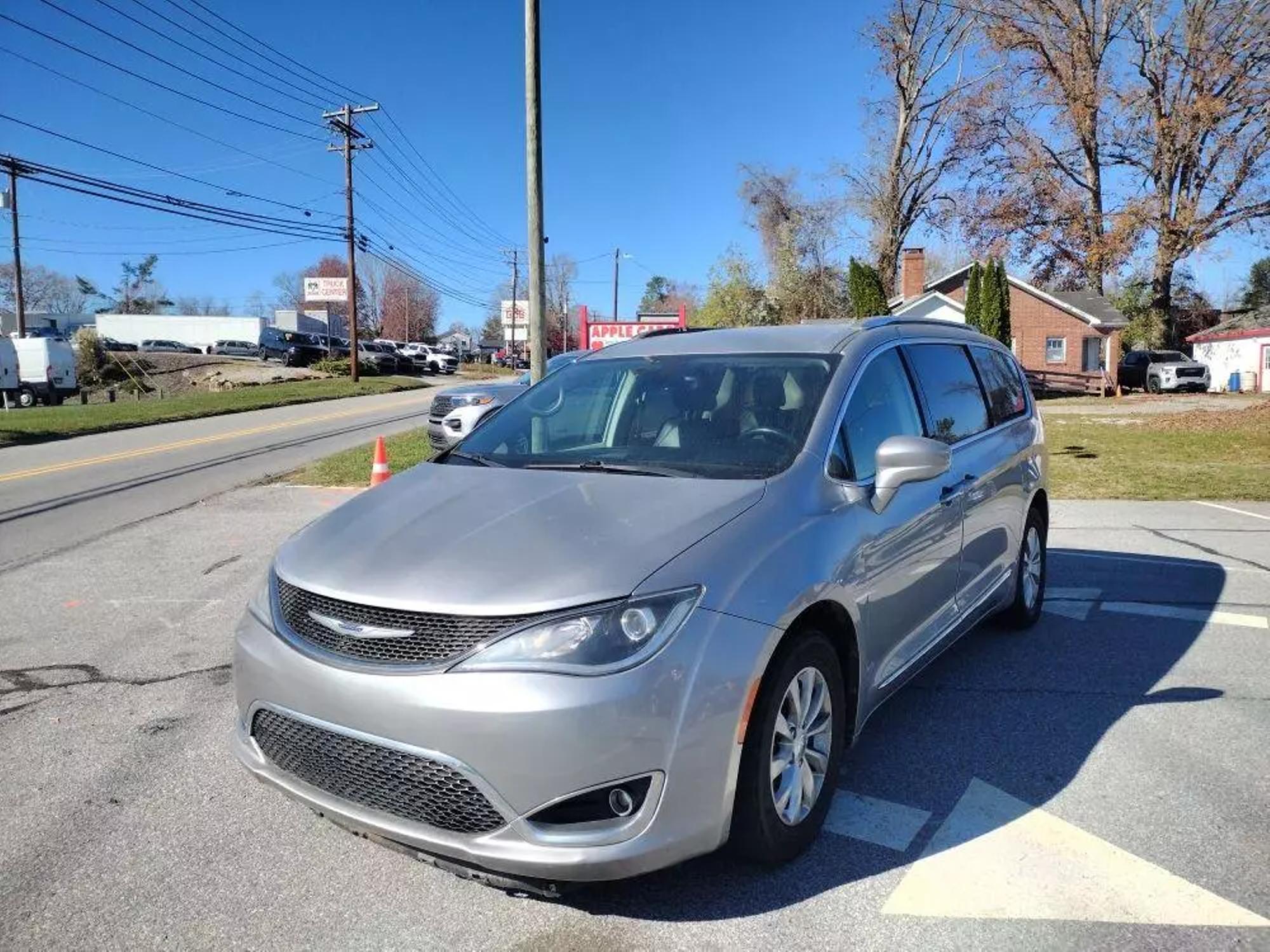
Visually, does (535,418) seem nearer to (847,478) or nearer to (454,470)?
(454,470)

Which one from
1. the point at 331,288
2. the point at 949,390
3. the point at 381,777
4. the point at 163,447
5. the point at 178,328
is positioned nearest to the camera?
the point at 381,777

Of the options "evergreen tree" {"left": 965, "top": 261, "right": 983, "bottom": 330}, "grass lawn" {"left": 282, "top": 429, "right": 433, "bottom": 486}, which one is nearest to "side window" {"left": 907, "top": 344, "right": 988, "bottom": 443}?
"grass lawn" {"left": 282, "top": 429, "right": 433, "bottom": 486}

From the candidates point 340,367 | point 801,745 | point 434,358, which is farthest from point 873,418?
point 434,358

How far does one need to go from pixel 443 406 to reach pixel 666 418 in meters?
10.4

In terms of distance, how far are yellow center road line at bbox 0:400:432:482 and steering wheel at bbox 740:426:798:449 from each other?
481 inches

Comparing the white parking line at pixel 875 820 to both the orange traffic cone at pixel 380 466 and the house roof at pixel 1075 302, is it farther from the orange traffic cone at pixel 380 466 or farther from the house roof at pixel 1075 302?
the house roof at pixel 1075 302

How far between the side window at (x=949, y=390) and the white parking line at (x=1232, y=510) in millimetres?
6471

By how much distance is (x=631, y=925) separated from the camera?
2.59m

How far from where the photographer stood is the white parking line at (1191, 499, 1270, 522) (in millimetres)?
9414

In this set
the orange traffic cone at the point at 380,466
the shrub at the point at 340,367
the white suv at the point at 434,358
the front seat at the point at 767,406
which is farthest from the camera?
the white suv at the point at 434,358

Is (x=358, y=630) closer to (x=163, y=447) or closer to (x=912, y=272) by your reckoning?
(x=163, y=447)

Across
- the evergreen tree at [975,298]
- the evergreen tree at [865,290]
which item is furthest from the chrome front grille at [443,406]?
the evergreen tree at [975,298]

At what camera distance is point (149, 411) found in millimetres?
22797

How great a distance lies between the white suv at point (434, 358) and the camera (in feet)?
185
